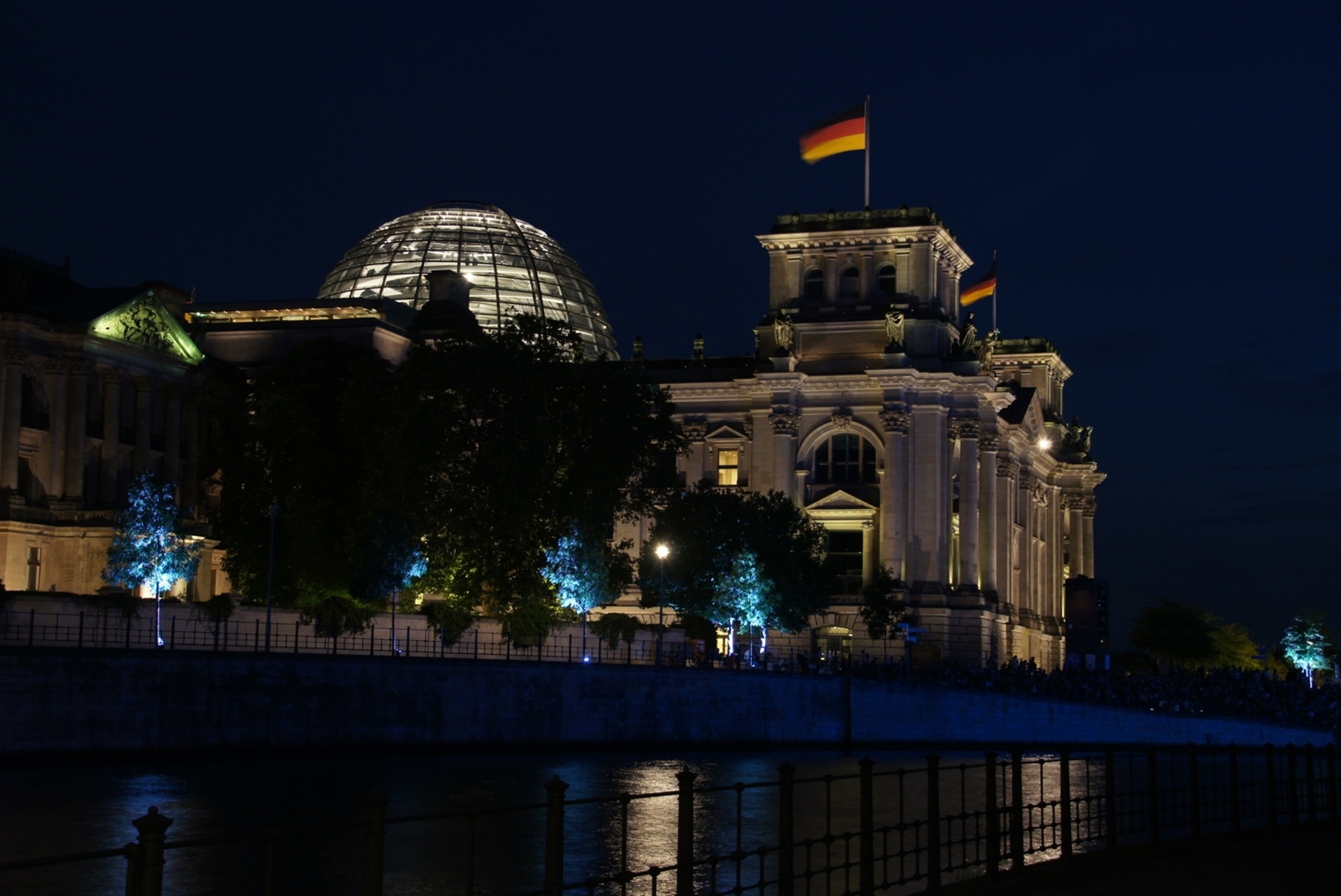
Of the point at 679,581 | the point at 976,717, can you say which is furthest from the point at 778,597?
the point at 976,717

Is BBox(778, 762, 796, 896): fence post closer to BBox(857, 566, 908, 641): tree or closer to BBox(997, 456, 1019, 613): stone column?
BBox(857, 566, 908, 641): tree

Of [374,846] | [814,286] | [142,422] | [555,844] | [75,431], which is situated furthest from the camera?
[814,286]

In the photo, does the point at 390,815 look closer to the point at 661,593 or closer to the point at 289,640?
the point at 289,640

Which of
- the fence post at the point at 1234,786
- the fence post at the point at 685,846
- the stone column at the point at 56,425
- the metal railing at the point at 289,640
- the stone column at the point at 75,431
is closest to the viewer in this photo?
the fence post at the point at 685,846

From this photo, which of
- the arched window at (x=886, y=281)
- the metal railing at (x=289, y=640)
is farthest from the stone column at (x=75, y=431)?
the arched window at (x=886, y=281)

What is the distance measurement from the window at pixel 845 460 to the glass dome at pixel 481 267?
23.4m

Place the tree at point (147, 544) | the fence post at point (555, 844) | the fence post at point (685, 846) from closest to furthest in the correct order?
the fence post at point (555, 844) → the fence post at point (685, 846) → the tree at point (147, 544)

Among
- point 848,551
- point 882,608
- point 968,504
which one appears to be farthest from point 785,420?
point 882,608

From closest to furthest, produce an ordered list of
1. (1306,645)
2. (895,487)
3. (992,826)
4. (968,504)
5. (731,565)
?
(992,826) < (731,565) < (895,487) < (968,504) < (1306,645)

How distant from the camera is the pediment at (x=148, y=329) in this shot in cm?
8838

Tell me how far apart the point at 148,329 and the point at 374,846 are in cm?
7942

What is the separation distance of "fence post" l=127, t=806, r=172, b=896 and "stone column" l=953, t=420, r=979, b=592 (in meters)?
91.8

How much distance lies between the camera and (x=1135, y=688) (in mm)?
89500

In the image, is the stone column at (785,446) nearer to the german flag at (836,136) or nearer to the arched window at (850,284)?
the arched window at (850,284)
